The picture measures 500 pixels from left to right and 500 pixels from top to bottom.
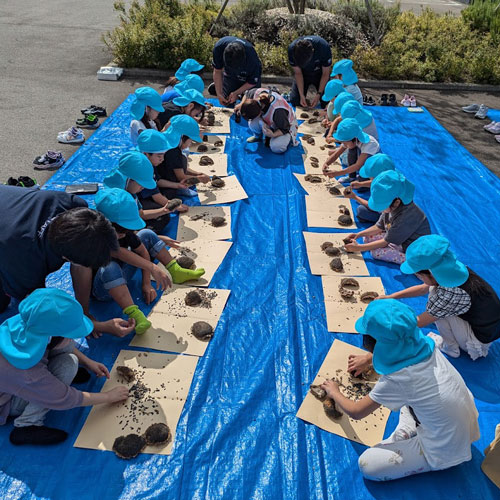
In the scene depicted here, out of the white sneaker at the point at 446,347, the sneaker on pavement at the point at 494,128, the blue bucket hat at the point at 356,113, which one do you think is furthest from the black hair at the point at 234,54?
the white sneaker at the point at 446,347

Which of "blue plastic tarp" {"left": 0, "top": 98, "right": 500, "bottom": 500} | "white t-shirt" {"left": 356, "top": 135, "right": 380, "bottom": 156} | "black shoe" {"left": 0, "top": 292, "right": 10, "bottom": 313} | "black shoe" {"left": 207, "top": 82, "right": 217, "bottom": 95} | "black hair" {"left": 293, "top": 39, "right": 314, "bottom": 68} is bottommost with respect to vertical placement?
"blue plastic tarp" {"left": 0, "top": 98, "right": 500, "bottom": 500}

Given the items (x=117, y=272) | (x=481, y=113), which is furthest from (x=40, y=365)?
(x=481, y=113)

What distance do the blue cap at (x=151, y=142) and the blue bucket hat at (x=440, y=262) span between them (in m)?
2.75

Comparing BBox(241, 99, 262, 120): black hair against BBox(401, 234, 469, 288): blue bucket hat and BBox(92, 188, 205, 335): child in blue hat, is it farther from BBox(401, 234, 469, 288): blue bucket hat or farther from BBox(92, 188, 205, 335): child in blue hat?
BBox(401, 234, 469, 288): blue bucket hat

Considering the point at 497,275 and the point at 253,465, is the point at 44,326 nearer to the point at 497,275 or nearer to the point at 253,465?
the point at 253,465

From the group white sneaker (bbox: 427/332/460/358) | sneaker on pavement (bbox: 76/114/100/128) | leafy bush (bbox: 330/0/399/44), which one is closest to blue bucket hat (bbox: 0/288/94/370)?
white sneaker (bbox: 427/332/460/358)

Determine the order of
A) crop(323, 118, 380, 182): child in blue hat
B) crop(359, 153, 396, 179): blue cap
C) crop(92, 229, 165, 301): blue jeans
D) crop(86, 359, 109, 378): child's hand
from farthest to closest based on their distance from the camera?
crop(323, 118, 380, 182): child in blue hat, crop(359, 153, 396, 179): blue cap, crop(92, 229, 165, 301): blue jeans, crop(86, 359, 109, 378): child's hand

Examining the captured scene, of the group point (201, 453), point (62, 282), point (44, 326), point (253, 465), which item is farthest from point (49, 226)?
point (253, 465)

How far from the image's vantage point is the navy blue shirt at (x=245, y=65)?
7.19 metres

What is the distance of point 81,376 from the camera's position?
2908 millimetres

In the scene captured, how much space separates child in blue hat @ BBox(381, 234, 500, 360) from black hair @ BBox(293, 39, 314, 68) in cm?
483

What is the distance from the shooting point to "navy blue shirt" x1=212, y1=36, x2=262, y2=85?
7191 mm

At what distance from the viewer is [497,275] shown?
13.5ft

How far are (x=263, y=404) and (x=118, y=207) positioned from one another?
1.81 m
